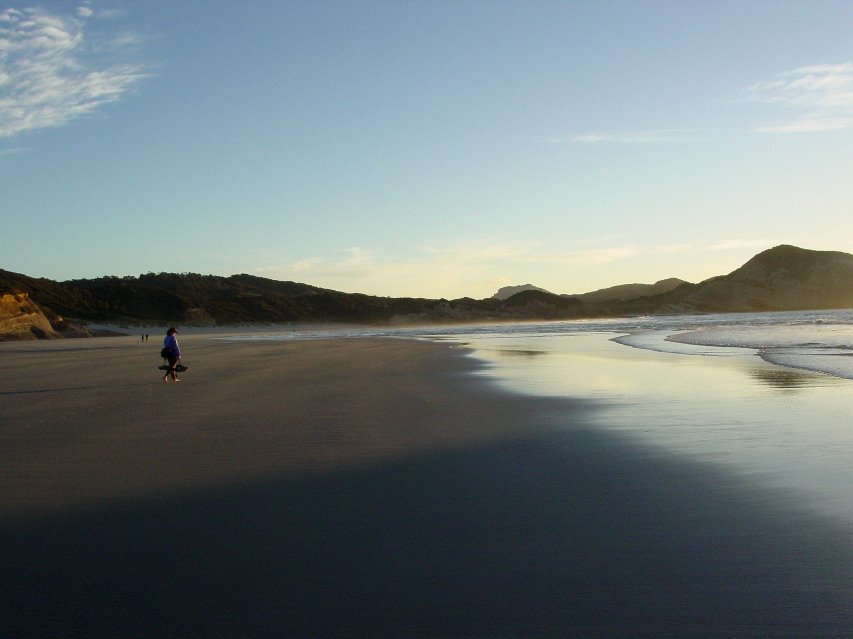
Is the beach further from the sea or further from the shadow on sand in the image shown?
the sea

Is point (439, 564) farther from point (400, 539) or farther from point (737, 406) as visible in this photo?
point (737, 406)

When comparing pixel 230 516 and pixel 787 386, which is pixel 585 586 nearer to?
pixel 230 516

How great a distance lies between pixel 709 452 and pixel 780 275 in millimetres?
207944

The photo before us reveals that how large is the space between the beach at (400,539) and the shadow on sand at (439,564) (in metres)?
0.02

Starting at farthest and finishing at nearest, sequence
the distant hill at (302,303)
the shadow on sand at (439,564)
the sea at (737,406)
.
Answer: the distant hill at (302,303)
the sea at (737,406)
the shadow on sand at (439,564)

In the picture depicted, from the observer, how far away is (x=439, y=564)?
4023mm

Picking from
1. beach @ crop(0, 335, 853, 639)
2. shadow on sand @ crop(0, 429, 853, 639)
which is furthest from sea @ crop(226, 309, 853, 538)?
shadow on sand @ crop(0, 429, 853, 639)

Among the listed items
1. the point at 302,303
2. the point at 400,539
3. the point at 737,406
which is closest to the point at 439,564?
the point at 400,539

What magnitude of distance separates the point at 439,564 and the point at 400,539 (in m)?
0.51

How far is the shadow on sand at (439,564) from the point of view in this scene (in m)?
3.31

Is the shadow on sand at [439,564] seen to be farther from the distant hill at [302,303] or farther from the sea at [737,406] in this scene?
the distant hill at [302,303]

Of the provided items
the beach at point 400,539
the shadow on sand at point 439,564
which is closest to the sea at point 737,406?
the beach at point 400,539

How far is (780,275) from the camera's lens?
7500 inches

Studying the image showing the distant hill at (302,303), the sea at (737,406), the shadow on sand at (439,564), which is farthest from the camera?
the distant hill at (302,303)
